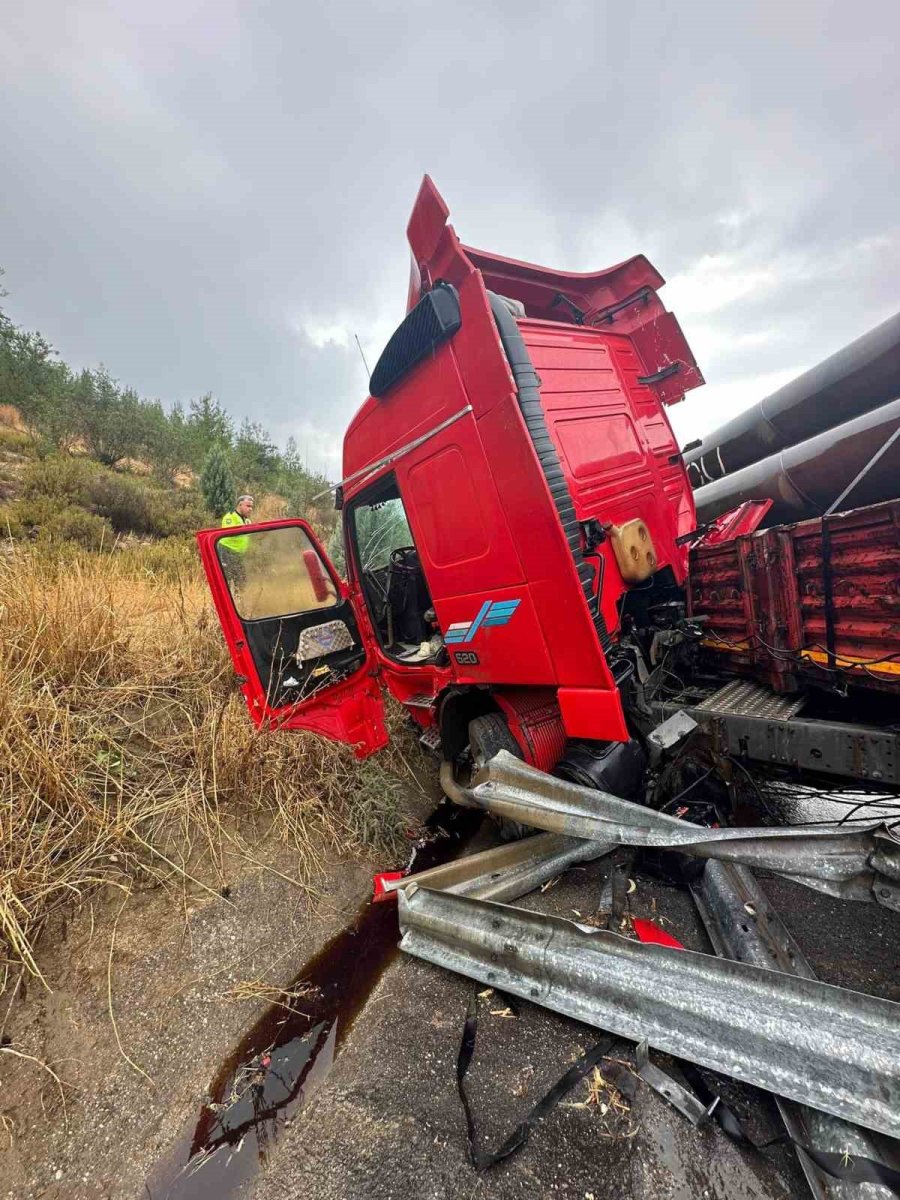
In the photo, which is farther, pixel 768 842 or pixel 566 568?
pixel 566 568

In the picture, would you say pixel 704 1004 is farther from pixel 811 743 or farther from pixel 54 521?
pixel 54 521

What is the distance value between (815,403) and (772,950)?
4063 millimetres

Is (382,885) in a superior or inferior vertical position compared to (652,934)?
superior

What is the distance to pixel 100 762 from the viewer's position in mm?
2494

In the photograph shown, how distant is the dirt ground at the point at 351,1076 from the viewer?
1.21 meters

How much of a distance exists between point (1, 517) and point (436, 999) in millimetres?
8069

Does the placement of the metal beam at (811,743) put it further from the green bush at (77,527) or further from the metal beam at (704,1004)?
the green bush at (77,527)

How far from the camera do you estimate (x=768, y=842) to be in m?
1.52

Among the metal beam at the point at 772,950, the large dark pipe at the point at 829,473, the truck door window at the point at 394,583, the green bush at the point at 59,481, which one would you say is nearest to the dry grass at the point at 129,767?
the truck door window at the point at 394,583

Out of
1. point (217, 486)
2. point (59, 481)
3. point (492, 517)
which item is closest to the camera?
point (492, 517)

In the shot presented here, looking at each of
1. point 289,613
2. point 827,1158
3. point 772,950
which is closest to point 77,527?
point 289,613

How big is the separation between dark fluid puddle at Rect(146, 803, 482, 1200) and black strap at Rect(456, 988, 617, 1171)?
47cm

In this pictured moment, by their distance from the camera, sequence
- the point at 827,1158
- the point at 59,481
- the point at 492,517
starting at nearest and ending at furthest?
the point at 827,1158, the point at 492,517, the point at 59,481

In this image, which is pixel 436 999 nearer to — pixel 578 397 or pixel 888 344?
pixel 578 397
